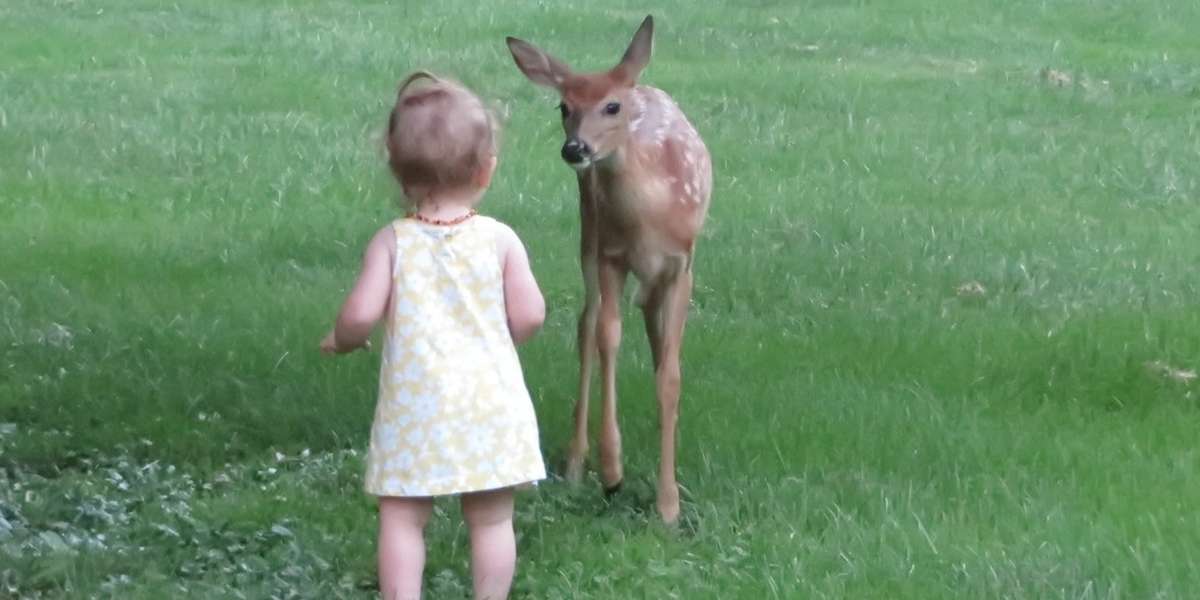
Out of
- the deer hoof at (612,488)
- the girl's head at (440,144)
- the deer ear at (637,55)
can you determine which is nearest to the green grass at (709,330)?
the deer hoof at (612,488)

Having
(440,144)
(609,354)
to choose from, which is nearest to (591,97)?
(609,354)

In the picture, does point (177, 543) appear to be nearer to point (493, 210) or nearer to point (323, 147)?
point (493, 210)

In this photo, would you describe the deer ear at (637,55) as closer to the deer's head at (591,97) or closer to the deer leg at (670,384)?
the deer's head at (591,97)

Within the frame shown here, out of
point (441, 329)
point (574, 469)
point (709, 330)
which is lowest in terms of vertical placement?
point (709, 330)

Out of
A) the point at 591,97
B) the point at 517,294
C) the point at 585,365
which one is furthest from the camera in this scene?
the point at 585,365

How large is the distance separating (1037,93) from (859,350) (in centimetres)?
832

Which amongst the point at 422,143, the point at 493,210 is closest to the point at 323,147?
the point at 493,210

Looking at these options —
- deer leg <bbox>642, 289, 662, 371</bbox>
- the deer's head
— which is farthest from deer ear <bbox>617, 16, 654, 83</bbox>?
deer leg <bbox>642, 289, 662, 371</bbox>

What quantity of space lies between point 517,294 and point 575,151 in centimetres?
115

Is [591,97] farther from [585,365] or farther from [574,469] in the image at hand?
[574,469]

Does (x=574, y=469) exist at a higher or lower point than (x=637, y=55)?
lower

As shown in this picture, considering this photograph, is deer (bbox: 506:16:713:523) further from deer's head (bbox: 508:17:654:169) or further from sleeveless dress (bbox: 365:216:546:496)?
sleeveless dress (bbox: 365:216:546:496)

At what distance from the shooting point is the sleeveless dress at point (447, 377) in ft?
17.2

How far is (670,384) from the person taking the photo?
22.0 ft
